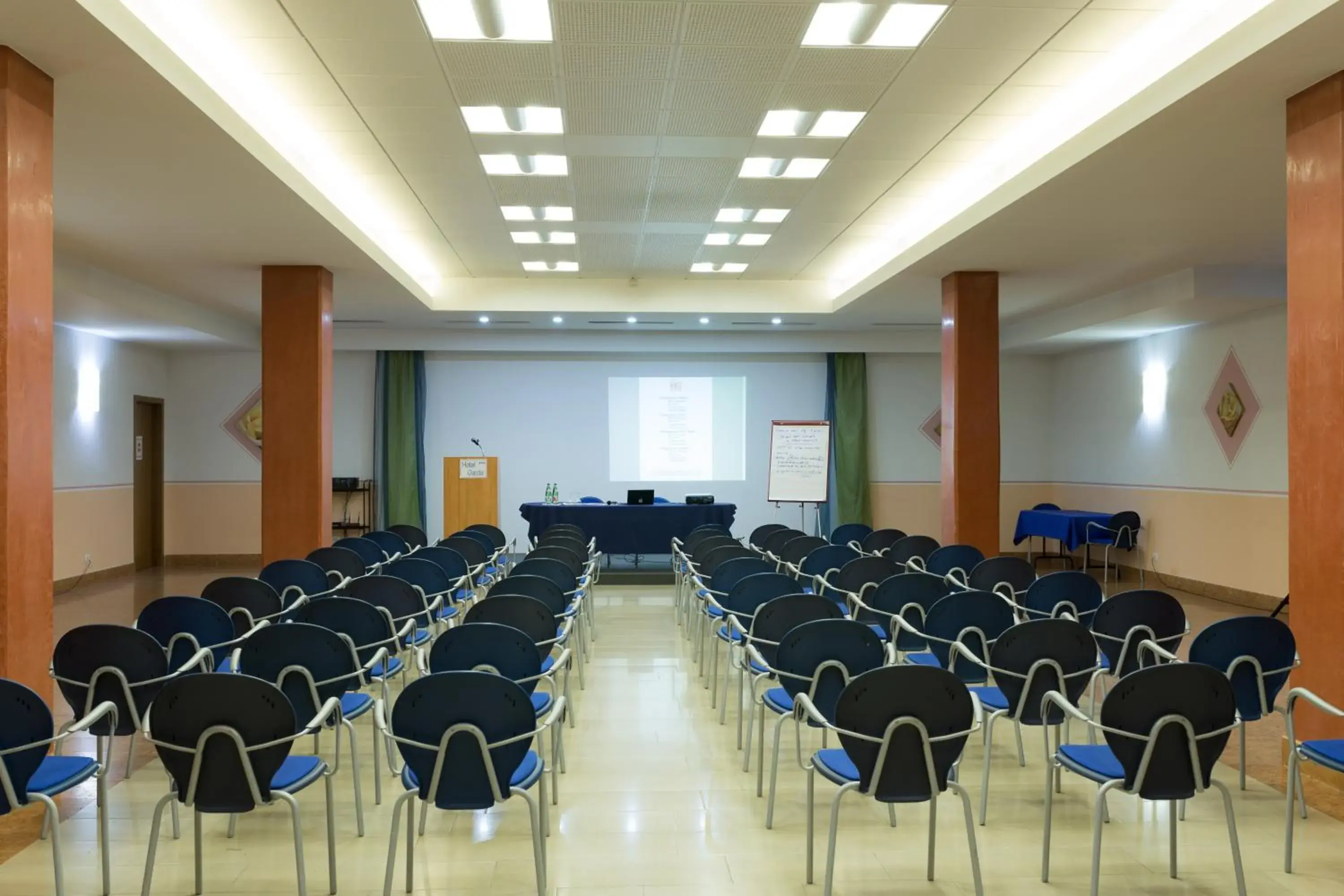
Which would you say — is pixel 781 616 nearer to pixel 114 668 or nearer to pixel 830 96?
pixel 114 668

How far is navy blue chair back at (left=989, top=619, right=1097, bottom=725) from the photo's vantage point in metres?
3.96

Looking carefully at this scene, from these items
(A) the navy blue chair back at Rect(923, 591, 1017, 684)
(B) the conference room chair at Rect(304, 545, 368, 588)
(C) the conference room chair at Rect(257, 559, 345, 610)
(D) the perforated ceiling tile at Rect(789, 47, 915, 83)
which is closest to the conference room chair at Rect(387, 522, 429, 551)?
(B) the conference room chair at Rect(304, 545, 368, 588)

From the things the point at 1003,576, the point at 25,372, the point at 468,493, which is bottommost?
the point at 1003,576

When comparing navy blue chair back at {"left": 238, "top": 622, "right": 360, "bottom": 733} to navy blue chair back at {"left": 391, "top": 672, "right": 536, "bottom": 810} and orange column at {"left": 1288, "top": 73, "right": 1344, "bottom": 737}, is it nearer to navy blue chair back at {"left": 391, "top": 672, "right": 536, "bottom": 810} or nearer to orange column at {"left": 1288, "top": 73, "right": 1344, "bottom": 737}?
navy blue chair back at {"left": 391, "top": 672, "right": 536, "bottom": 810}

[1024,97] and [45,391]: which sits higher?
[1024,97]

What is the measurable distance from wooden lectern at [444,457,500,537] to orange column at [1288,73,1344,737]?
1104 centimetres

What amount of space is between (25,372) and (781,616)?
359 cm

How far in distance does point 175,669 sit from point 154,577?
370 inches

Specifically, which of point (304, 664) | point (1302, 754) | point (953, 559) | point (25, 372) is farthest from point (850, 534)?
point (25, 372)

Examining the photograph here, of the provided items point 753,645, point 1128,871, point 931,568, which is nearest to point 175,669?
point 753,645

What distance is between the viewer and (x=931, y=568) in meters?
6.98

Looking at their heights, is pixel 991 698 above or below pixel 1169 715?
below

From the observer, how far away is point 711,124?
6543 mm

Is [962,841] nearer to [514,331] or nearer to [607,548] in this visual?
[607,548]
